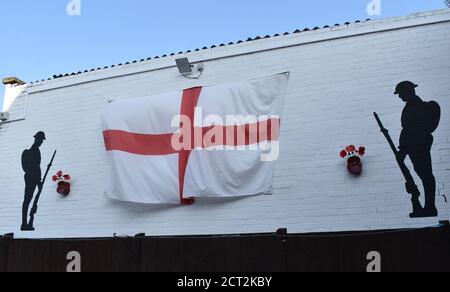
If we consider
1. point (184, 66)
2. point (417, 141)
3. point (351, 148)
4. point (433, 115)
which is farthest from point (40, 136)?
point (433, 115)

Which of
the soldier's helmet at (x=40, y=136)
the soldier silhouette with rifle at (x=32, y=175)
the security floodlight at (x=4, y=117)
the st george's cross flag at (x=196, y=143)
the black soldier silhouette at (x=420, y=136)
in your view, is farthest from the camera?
the security floodlight at (x=4, y=117)

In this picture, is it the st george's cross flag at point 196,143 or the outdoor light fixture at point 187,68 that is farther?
the outdoor light fixture at point 187,68

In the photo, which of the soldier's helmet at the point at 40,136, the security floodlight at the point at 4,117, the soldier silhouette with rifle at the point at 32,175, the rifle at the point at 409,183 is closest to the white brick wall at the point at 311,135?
the rifle at the point at 409,183

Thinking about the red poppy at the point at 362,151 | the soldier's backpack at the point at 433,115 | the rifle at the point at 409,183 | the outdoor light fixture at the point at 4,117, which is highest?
the outdoor light fixture at the point at 4,117

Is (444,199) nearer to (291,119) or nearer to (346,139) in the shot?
(346,139)

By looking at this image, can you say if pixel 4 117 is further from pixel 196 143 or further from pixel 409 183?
pixel 409 183

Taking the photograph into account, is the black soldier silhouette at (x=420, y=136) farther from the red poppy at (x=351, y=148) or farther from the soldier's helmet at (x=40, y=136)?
the soldier's helmet at (x=40, y=136)

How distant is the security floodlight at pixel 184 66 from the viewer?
7.88 metres

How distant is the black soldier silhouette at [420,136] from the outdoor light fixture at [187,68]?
3.09 meters

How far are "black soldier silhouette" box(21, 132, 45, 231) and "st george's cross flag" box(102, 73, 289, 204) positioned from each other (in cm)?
157

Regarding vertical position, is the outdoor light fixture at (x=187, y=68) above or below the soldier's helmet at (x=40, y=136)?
above

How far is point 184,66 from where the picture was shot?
7957 millimetres

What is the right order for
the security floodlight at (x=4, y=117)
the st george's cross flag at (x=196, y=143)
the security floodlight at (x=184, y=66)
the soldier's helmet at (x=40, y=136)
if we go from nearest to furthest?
1. the st george's cross flag at (x=196, y=143)
2. the security floodlight at (x=184, y=66)
3. the soldier's helmet at (x=40, y=136)
4. the security floodlight at (x=4, y=117)

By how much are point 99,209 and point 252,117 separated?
9.75 ft
